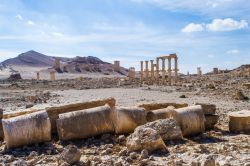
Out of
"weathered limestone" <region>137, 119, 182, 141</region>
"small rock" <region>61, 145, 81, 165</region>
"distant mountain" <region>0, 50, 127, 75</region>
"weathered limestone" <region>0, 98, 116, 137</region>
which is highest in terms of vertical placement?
"distant mountain" <region>0, 50, 127, 75</region>

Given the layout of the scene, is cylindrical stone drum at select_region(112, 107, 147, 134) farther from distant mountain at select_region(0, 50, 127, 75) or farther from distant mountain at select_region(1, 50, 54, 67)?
distant mountain at select_region(1, 50, 54, 67)

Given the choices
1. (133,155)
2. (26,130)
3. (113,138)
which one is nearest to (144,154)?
(133,155)

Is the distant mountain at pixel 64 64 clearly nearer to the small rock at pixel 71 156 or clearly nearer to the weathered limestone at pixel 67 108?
the weathered limestone at pixel 67 108

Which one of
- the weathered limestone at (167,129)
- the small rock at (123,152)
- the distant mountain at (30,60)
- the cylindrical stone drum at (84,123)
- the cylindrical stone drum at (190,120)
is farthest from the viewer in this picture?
the distant mountain at (30,60)

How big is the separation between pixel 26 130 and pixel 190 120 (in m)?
3.52

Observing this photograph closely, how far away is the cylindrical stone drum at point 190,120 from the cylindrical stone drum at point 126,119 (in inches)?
31.0

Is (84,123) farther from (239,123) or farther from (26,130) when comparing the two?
(239,123)

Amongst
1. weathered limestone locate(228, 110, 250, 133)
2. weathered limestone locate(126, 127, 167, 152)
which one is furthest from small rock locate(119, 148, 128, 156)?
weathered limestone locate(228, 110, 250, 133)

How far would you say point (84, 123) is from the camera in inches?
322

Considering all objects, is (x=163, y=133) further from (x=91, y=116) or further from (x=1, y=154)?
(x=1, y=154)

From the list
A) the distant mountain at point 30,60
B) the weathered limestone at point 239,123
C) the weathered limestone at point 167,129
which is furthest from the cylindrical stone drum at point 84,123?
the distant mountain at point 30,60

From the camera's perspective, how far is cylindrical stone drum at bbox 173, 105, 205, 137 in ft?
28.4

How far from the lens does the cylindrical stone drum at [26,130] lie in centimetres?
765

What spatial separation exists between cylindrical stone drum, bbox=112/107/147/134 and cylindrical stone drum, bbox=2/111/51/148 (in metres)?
1.47
